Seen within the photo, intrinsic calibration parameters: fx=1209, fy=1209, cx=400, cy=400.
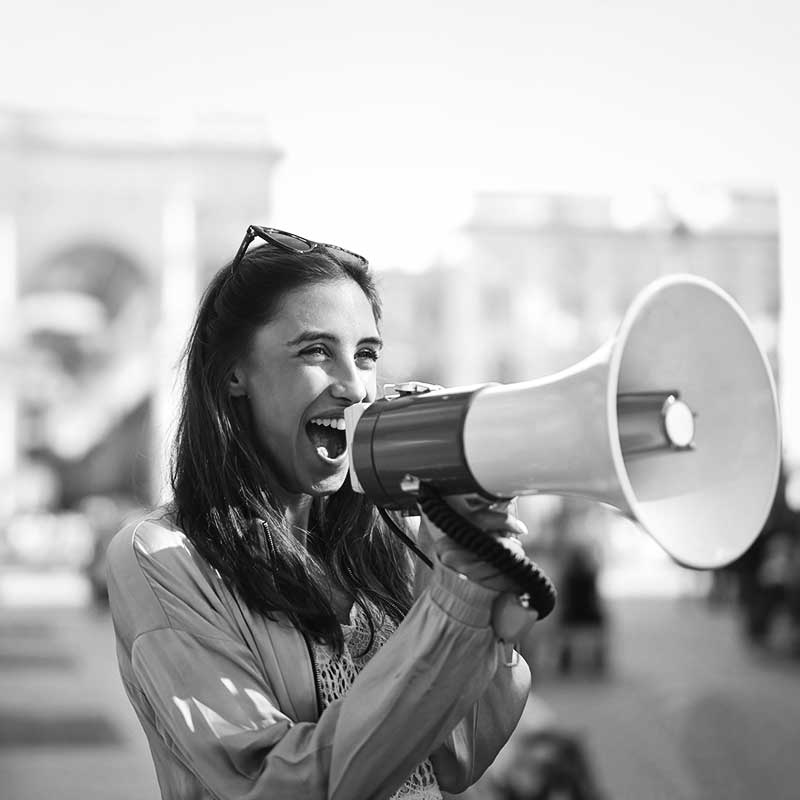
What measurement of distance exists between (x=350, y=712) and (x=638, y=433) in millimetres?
317

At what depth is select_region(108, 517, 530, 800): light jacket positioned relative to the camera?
929 mm

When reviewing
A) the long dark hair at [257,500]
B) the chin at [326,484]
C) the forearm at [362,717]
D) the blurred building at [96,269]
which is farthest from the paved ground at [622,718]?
the blurred building at [96,269]

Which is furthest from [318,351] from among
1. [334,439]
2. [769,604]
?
[769,604]

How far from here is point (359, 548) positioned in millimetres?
1263

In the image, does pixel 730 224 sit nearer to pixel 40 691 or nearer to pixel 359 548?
pixel 40 691

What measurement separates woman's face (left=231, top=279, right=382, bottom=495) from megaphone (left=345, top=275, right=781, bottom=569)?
0.08 metres

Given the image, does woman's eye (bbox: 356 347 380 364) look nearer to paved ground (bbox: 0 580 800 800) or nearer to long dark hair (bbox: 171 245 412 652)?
long dark hair (bbox: 171 245 412 652)

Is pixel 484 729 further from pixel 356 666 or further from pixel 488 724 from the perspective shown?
pixel 356 666

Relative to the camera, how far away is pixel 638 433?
3.20 feet

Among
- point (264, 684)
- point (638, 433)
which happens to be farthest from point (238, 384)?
point (638, 433)

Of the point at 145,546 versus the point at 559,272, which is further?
the point at 559,272

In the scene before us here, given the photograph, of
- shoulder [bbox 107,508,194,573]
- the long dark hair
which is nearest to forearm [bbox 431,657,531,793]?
the long dark hair

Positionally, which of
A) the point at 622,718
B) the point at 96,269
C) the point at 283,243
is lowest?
the point at 622,718

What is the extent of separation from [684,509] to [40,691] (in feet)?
24.8
